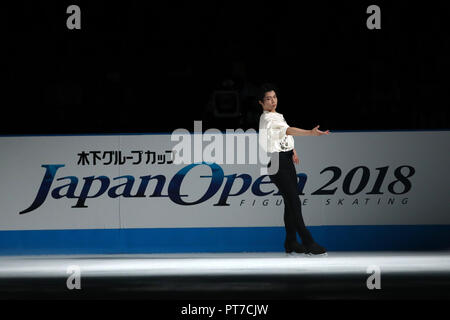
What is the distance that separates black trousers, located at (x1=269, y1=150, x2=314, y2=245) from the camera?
414 inches

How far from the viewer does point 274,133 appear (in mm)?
10492

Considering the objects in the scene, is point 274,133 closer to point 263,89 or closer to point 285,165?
point 285,165

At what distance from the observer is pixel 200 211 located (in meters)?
11.1

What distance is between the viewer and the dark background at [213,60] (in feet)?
34.4

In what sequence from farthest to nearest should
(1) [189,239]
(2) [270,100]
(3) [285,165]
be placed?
(1) [189,239], (3) [285,165], (2) [270,100]

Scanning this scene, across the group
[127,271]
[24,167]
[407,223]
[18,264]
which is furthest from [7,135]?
[407,223]

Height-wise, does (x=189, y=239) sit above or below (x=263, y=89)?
below

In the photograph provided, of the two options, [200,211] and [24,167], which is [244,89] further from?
[24,167]

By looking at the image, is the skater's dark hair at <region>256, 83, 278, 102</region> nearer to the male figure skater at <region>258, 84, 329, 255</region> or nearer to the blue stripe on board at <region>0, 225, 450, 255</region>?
the male figure skater at <region>258, 84, 329, 255</region>

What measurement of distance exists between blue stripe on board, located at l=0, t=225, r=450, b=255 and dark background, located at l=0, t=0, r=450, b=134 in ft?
4.30

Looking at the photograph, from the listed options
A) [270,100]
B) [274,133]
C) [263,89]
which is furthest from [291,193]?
[263,89]

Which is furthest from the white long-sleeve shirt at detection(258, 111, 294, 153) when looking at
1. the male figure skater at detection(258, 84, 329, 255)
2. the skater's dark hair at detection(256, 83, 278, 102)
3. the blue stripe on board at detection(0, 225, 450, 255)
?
the blue stripe on board at detection(0, 225, 450, 255)

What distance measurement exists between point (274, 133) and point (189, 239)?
1.70 metres
